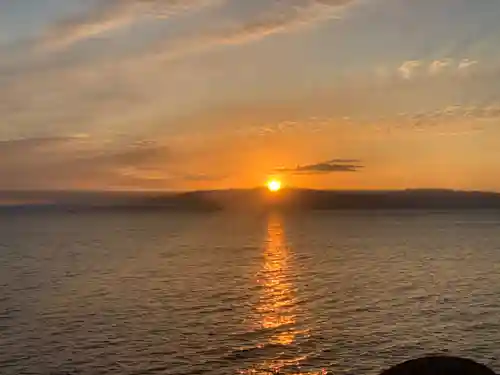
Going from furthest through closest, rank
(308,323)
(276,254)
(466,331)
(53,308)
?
(276,254) → (53,308) → (308,323) → (466,331)

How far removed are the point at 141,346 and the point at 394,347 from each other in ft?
41.5

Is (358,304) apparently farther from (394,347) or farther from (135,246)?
(135,246)

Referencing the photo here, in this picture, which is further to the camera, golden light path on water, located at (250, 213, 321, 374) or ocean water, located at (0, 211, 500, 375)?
ocean water, located at (0, 211, 500, 375)

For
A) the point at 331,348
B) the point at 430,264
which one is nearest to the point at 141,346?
the point at 331,348

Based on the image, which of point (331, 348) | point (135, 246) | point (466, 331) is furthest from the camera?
point (135, 246)

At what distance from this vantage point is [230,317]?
4469 cm

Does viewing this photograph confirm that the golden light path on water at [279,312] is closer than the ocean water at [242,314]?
Yes

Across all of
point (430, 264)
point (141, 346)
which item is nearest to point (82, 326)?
point (141, 346)

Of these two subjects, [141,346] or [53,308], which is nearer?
[141,346]

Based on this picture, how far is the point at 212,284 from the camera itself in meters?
62.6

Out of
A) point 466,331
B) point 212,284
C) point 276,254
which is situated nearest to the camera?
point 466,331

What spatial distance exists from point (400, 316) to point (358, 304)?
16.8 feet

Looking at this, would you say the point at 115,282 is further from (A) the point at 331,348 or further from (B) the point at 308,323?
(A) the point at 331,348

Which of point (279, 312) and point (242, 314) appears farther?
point (279, 312)
